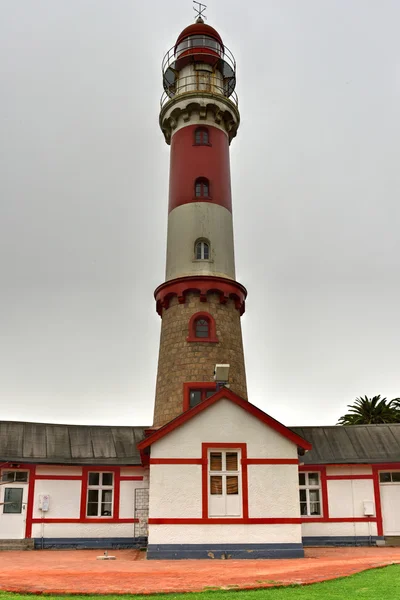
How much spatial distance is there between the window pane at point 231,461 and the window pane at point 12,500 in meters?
8.35

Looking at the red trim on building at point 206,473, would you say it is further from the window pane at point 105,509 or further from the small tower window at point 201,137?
the small tower window at point 201,137

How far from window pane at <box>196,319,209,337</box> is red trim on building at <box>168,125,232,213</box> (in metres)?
5.13

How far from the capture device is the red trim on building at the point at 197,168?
25.8 meters

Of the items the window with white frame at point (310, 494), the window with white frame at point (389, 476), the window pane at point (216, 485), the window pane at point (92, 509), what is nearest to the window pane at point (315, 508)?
the window with white frame at point (310, 494)

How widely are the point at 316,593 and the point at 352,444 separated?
1358 centimetres

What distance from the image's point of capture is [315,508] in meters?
22.3

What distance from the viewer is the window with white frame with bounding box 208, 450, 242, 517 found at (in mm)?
17469

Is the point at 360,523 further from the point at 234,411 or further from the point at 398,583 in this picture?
the point at 398,583

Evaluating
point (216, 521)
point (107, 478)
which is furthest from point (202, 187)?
point (216, 521)

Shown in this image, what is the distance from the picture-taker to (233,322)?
24.0m

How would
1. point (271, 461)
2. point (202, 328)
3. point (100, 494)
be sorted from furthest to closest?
point (202, 328) → point (100, 494) → point (271, 461)

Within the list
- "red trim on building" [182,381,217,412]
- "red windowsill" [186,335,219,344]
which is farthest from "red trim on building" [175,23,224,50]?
"red trim on building" [182,381,217,412]

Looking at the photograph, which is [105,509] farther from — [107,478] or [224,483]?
[224,483]

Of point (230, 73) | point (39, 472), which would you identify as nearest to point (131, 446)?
point (39, 472)
